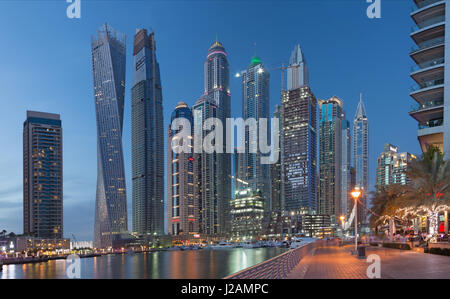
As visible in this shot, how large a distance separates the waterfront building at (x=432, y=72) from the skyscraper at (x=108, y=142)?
135478mm

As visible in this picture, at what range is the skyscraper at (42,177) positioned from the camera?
184 metres

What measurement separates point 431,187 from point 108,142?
481ft

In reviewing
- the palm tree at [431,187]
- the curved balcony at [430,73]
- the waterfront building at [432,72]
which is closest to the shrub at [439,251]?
the palm tree at [431,187]

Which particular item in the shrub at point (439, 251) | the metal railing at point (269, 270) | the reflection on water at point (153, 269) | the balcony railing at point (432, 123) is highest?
the balcony railing at point (432, 123)

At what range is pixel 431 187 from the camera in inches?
1151

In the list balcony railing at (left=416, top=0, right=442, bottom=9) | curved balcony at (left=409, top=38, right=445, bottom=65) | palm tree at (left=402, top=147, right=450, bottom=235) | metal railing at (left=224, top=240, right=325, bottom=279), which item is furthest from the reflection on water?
metal railing at (left=224, top=240, right=325, bottom=279)

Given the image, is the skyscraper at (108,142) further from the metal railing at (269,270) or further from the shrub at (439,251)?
the metal railing at (269,270)

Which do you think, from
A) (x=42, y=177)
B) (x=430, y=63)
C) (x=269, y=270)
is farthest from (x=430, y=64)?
(x=42, y=177)

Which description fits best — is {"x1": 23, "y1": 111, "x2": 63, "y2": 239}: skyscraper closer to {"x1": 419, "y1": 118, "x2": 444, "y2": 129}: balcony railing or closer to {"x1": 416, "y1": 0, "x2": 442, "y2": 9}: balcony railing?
{"x1": 419, "y1": 118, "x2": 444, "y2": 129}: balcony railing

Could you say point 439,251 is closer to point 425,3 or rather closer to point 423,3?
point 425,3

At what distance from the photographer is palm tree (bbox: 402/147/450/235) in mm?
28844
